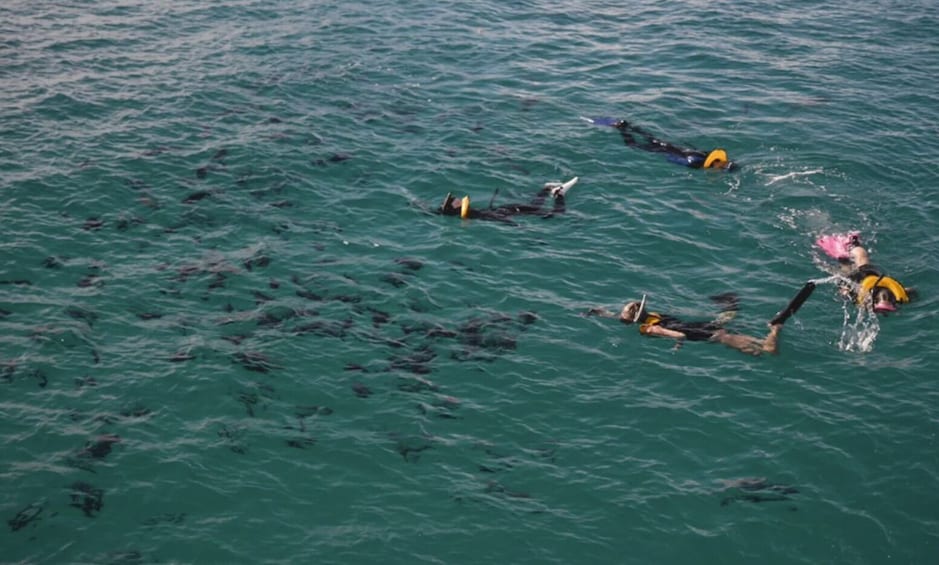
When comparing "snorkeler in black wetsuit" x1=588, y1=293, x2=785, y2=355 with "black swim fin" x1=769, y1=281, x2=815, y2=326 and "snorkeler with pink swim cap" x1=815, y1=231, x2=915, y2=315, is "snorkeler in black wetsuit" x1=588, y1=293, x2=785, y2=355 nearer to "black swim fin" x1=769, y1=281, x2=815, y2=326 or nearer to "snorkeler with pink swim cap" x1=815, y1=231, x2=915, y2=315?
"black swim fin" x1=769, y1=281, x2=815, y2=326

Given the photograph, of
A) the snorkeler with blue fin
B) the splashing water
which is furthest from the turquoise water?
the snorkeler with blue fin

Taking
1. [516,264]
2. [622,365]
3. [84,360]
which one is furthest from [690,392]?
[84,360]

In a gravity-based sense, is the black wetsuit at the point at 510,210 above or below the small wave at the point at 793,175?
below

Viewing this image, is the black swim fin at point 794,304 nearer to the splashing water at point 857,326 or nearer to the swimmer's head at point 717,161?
the splashing water at point 857,326

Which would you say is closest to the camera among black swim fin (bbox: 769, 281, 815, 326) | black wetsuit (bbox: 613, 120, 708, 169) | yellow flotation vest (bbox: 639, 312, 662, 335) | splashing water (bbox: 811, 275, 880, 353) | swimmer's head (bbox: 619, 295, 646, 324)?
black swim fin (bbox: 769, 281, 815, 326)

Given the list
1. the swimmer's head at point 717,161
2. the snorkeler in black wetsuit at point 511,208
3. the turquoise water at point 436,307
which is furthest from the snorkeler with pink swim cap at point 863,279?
the snorkeler in black wetsuit at point 511,208

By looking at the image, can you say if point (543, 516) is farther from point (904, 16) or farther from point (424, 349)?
point (904, 16)

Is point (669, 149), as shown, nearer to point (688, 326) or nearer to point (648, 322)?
point (688, 326)
